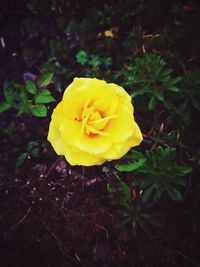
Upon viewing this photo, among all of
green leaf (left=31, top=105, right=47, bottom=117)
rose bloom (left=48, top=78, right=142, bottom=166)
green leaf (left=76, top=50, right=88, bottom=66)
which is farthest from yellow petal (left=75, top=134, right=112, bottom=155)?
green leaf (left=76, top=50, right=88, bottom=66)

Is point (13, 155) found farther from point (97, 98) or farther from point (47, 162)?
point (97, 98)

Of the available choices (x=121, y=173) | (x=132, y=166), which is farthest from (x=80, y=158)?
(x=121, y=173)

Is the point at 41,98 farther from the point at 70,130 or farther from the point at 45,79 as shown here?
the point at 70,130

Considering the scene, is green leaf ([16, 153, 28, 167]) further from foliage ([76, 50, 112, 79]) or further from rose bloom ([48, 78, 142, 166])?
foliage ([76, 50, 112, 79])

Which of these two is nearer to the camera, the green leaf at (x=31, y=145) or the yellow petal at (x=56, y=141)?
the yellow petal at (x=56, y=141)

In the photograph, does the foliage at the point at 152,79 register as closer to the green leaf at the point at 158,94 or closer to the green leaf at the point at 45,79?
the green leaf at the point at 158,94

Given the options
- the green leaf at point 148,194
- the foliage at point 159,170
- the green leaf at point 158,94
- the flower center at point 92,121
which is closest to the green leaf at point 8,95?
the flower center at point 92,121
